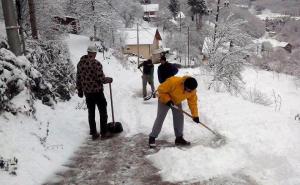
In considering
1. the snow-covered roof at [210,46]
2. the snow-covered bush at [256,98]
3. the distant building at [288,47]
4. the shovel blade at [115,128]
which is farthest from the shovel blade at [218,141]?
the distant building at [288,47]

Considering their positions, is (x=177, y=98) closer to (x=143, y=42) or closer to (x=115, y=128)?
(x=115, y=128)

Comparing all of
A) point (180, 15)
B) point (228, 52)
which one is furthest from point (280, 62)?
point (228, 52)

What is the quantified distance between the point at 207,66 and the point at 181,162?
63.3 ft

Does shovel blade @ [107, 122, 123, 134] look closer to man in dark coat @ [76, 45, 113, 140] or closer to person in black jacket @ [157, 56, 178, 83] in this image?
Result: man in dark coat @ [76, 45, 113, 140]

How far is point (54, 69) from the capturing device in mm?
12680

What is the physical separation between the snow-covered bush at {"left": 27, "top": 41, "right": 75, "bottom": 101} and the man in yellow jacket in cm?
427

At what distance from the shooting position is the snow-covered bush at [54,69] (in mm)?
11695

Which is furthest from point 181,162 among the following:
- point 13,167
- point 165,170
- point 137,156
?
point 13,167

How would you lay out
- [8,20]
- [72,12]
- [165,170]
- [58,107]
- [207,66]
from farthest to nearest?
1. [72,12]
2. [207,66]
3. [58,107]
4. [8,20]
5. [165,170]

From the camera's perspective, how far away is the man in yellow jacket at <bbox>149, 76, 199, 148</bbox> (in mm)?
7132

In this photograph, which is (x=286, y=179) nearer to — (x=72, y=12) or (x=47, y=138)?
(x=47, y=138)

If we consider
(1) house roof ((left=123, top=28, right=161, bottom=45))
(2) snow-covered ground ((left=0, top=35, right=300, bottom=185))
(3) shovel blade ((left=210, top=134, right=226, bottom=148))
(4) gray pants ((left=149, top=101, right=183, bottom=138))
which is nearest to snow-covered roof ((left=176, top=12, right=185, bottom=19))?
(1) house roof ((left=123, top=28, right=161, bottom=45))

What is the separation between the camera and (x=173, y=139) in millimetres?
8414

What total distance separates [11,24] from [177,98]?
177 inches
